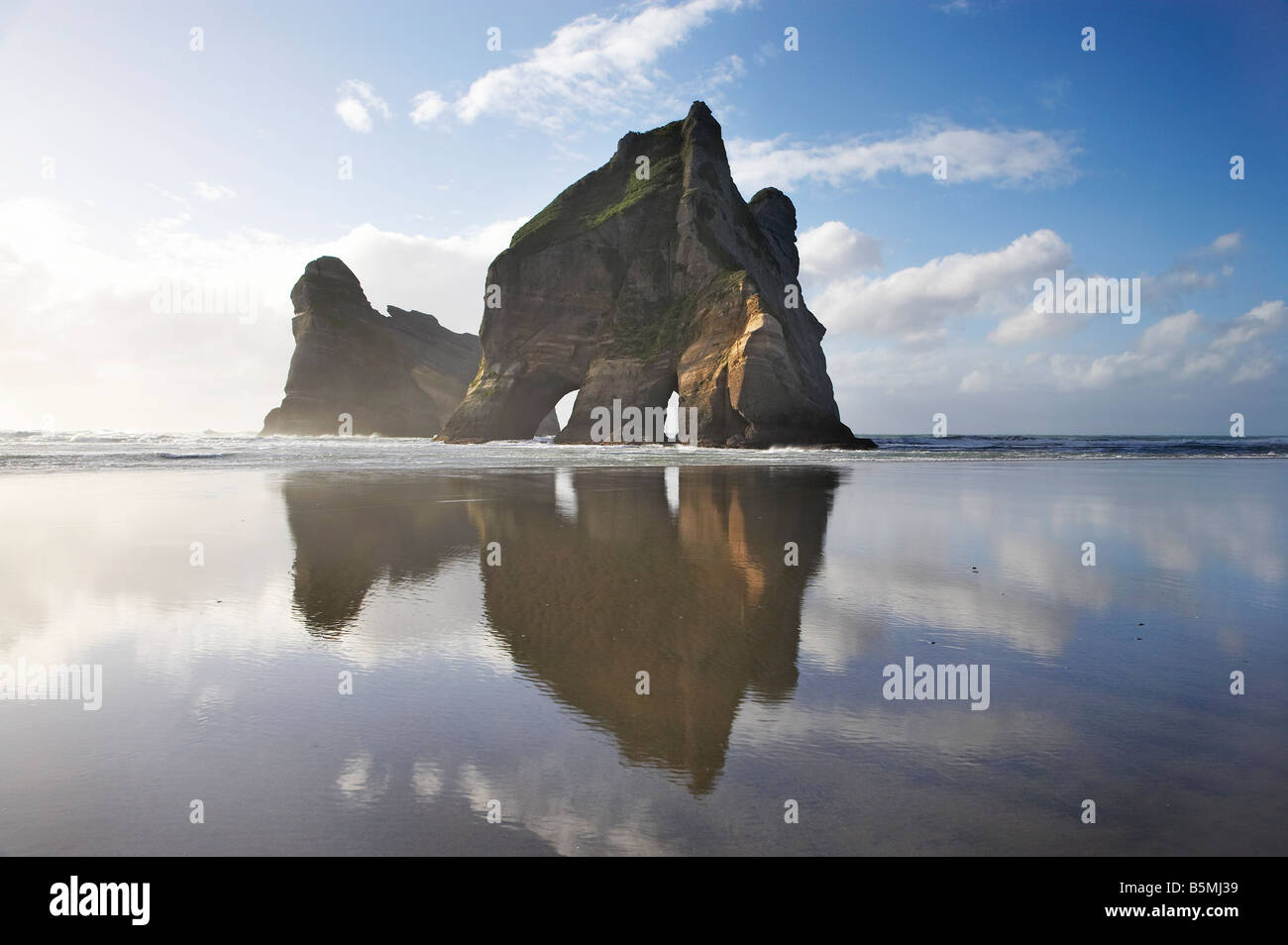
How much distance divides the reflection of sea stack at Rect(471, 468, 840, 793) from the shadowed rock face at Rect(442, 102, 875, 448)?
3821 centimetres

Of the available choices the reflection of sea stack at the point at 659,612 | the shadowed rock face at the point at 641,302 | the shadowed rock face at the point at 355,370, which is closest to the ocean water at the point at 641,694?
the reflection of sea stack at the point at 659,612

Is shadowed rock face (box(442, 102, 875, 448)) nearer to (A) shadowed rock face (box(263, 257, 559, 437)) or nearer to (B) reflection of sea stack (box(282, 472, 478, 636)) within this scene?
(B) reflection of sea stack (box(282, 472, 478, 636))

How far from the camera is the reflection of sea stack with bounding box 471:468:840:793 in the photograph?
3609 mm

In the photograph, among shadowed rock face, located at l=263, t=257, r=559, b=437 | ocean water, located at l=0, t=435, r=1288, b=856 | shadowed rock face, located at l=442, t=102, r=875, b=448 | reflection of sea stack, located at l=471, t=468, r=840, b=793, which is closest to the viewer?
ocean water, located at l=0, t=435, r=1288, b=856

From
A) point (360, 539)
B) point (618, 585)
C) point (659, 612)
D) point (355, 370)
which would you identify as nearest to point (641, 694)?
point (659, 612)

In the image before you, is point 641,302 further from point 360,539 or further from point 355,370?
point 355,370

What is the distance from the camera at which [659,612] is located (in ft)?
18.5

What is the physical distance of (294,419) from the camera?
317 ft

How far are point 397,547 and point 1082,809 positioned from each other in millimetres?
7657

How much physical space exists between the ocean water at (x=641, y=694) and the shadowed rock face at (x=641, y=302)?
4121 cm

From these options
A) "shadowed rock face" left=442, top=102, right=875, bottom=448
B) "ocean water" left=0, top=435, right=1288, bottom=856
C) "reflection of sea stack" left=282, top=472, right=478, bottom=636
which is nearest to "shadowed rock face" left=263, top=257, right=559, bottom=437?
"shadowed rock face" left=442, top=102, right=875, bottom=448

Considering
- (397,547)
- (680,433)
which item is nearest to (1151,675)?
(397,547)

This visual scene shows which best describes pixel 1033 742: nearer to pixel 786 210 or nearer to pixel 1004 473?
pixel 1004 473

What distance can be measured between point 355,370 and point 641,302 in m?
56.1
